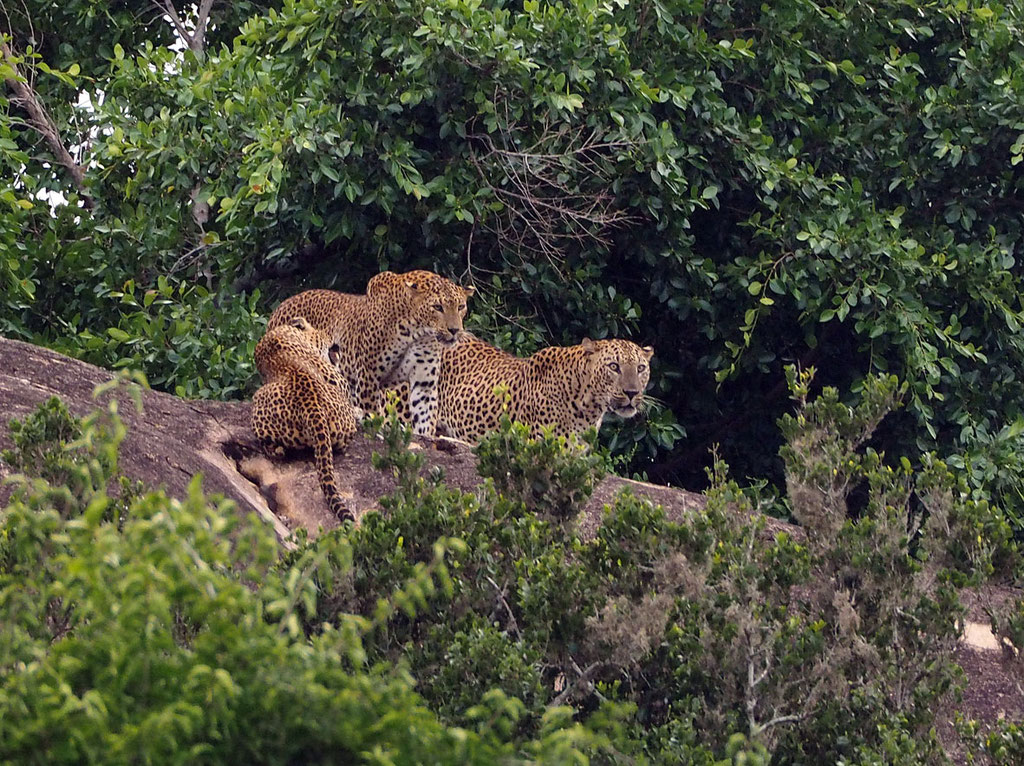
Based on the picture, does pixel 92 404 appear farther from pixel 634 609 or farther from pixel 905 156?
pixel 905 156

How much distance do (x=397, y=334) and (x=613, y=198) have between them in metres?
2.33

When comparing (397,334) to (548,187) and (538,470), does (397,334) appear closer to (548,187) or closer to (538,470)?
(548,187)

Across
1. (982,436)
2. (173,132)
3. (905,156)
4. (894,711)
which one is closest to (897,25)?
(905,156)

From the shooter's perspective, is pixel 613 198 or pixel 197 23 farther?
pixel 197 23

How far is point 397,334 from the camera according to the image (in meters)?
12.3

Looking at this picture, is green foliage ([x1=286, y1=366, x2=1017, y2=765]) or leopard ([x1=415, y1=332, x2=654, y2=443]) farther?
leopard ([x1=415, y1=332, x2=654, y2=443])

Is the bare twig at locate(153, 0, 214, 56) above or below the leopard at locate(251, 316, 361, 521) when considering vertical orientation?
above

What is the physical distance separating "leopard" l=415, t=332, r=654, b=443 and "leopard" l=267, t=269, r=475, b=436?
0.88ft

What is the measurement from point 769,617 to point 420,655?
4.85 ft

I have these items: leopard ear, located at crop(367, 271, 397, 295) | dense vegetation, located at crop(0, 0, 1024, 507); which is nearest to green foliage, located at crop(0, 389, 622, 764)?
leopard ear, located at crop(367, 271, 397, 295)

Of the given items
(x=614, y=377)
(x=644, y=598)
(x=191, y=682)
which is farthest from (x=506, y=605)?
(x=614, y=377)

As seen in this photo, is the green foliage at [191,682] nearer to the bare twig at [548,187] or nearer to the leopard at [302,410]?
the leopard at [302,410]

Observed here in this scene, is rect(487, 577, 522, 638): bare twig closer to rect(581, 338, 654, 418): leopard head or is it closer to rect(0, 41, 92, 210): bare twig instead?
rect(581, 338, 654, 418): leopard head

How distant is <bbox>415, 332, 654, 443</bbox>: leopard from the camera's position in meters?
12.0
